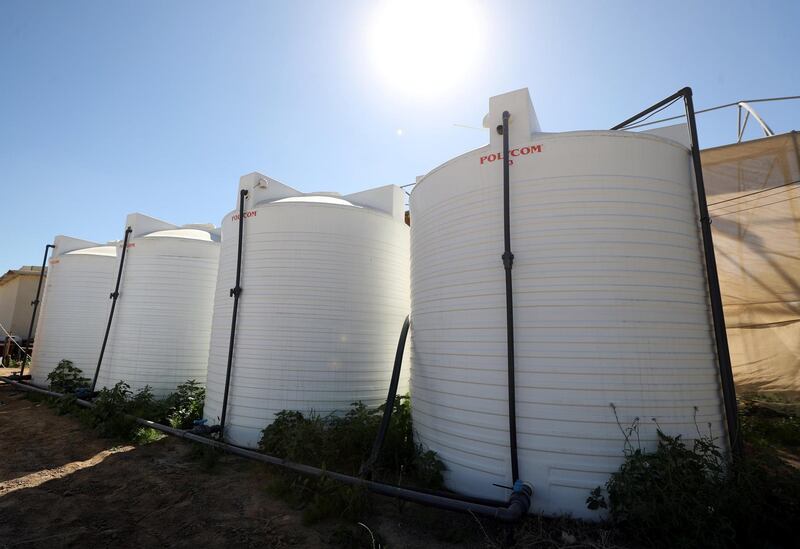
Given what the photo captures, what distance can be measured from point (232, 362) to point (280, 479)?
2783mm

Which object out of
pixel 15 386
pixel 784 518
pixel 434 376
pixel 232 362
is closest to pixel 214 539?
pixel 434 376

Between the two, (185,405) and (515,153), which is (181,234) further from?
(515,153)

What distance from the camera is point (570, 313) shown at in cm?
450

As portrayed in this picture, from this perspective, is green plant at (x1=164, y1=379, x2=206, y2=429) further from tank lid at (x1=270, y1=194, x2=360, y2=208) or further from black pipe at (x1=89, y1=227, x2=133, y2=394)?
tank lid at (x1=270, y1=194, x2=360, y2=208)

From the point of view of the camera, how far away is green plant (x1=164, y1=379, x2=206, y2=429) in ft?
28.6

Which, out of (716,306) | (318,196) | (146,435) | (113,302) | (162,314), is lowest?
(146,435)

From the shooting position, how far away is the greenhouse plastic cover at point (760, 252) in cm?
885

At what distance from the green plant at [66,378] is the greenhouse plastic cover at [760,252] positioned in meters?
18.2

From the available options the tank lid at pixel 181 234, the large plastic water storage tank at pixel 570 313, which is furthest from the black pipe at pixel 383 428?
the tank lid at pixel 181 234

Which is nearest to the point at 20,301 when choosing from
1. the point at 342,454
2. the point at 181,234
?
the point at 181,234

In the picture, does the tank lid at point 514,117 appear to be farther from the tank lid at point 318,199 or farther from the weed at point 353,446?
the weed at point 353,446

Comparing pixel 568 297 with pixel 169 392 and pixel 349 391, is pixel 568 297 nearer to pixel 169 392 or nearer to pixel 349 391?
pixel 349 391

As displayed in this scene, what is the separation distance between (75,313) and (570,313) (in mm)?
15638

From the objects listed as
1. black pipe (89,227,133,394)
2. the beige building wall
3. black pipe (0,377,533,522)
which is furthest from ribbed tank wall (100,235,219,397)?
the beige building wall
